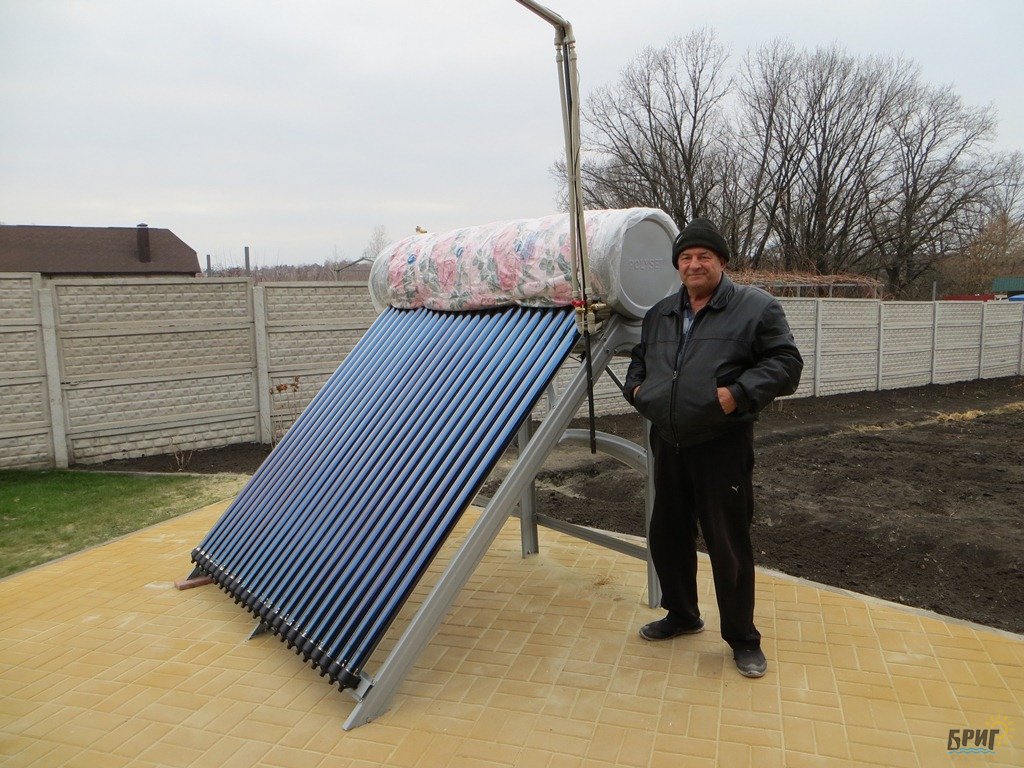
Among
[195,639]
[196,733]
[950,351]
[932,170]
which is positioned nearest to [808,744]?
[196,733]

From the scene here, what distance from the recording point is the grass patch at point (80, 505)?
15.6ft

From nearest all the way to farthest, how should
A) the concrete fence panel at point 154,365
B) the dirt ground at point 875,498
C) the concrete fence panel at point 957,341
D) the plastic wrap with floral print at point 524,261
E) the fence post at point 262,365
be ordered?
the plastic wrap with floral print at point 524,261 < the dirt ground at point 875,498 < the concrete fence panel at point 154,365 < the fence post at point 262,365 < the concrete fence panel at point 957,341

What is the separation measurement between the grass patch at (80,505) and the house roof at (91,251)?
24214 mm

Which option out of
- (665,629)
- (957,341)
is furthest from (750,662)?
(957,341)

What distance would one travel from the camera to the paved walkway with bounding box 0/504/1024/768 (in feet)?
7.86

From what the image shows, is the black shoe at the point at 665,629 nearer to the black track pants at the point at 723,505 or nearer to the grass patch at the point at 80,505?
the black track pants at the point at 723,505

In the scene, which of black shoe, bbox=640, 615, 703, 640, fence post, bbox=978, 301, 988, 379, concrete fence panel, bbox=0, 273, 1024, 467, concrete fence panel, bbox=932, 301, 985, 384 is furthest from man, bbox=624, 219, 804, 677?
fence post, bbox=978, 301, 988, 379

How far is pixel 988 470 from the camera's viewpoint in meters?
6.36

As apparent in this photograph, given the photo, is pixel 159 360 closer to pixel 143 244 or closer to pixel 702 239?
pixel 702 239

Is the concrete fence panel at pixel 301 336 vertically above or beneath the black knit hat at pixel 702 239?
beneath

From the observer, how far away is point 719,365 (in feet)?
8.61

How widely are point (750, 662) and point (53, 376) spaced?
6.81m

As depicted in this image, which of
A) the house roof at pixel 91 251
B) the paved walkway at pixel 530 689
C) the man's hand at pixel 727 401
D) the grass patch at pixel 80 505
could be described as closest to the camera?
the paved walkway at pixel 530 689

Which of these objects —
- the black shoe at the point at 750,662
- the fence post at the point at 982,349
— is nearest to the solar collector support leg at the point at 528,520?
the black shoe at the point at 750,662
